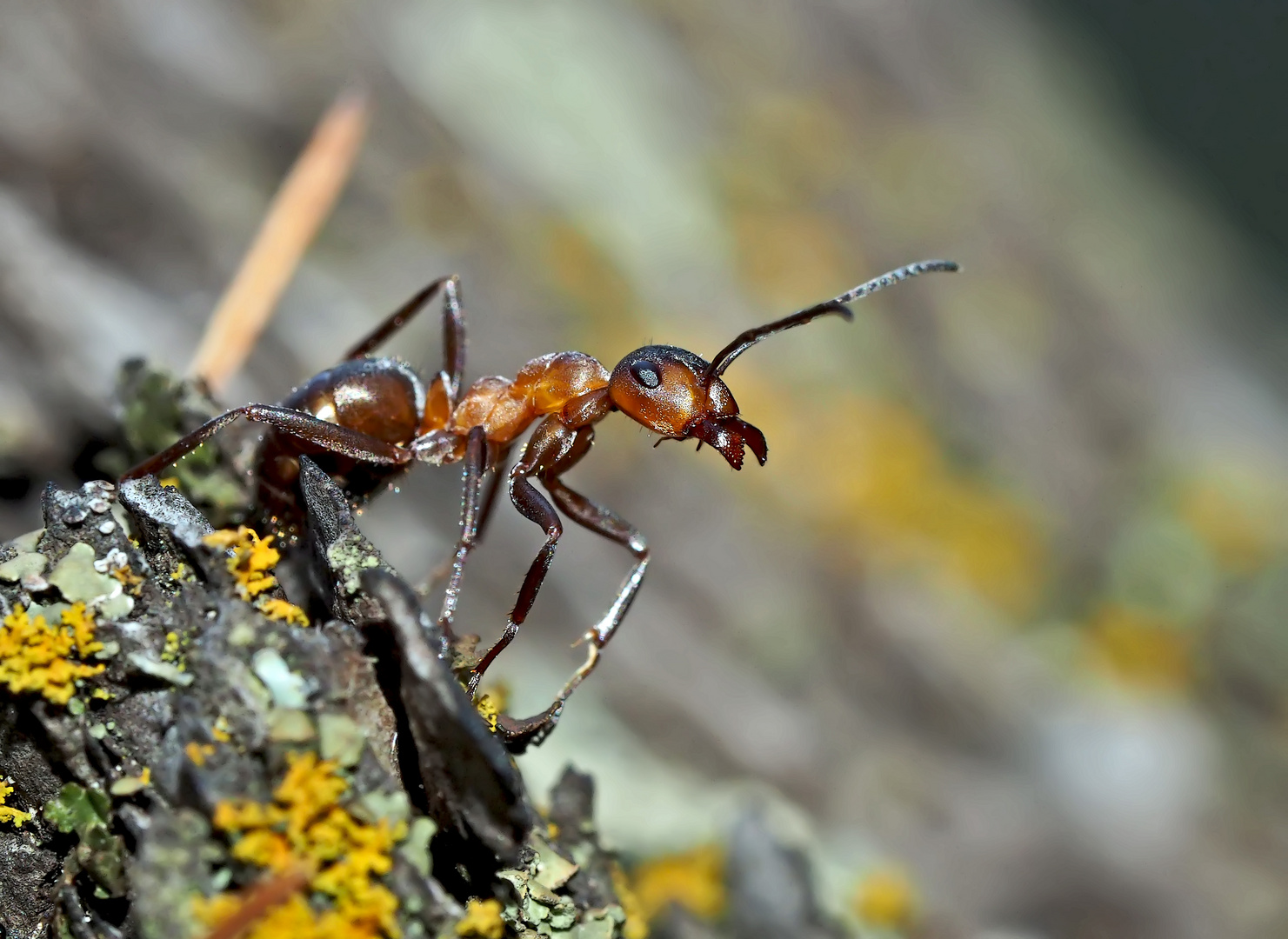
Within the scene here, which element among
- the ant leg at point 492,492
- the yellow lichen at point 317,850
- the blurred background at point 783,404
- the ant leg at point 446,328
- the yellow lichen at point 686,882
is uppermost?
the blurred background at point 783,404

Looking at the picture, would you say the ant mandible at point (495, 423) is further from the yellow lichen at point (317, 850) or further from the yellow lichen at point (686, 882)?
the yellow lichen at point (317, 850)

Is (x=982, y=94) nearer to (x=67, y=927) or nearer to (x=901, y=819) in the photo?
(x=901, y=819)

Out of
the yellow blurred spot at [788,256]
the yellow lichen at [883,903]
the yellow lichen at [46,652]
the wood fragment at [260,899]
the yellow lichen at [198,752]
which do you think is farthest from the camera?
the yellow blurred spot at [788,256]

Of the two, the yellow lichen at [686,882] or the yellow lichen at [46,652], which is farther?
the yellow lichen at [686,882]

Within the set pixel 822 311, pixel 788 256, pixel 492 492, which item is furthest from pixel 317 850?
pixel 788 256

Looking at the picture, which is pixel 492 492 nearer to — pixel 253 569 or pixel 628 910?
pixel 628 910

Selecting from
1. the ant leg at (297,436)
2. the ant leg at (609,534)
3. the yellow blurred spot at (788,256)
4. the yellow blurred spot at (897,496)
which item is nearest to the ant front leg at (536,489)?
the ant leg at (609,534)

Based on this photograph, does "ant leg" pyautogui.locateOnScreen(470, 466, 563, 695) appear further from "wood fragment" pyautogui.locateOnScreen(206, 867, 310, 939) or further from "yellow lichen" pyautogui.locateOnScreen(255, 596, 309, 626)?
"wood fragment" pyautogui.locateOnScreen(206, 867, 310, 939)
